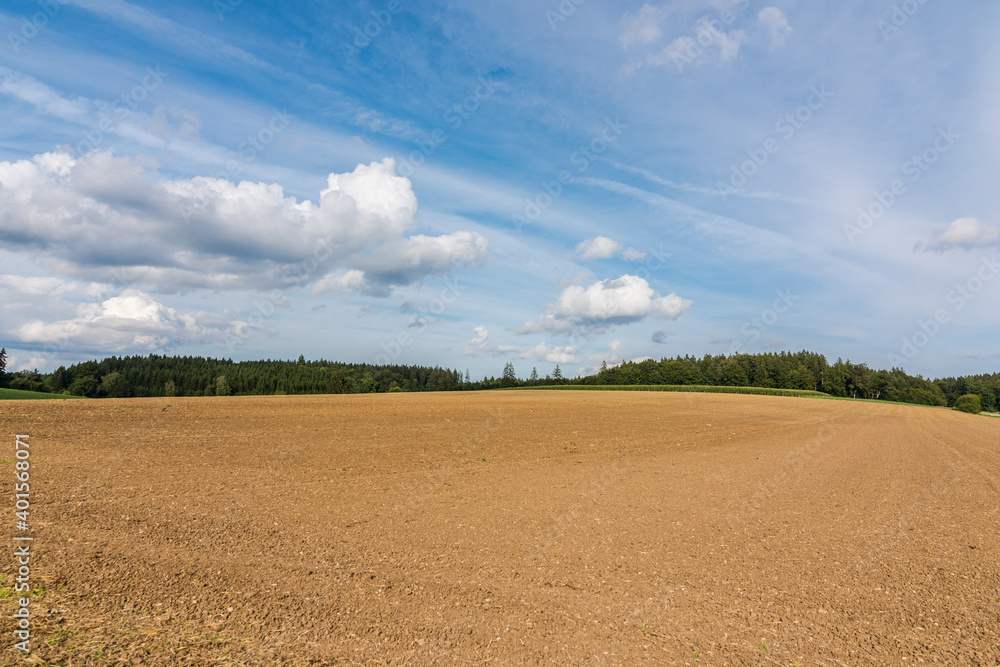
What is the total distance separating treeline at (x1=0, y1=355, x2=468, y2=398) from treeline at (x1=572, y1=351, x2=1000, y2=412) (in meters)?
73.4

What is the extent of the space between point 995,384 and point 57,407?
9113 inches

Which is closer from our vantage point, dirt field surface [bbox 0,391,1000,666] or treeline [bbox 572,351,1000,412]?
dirt field surface [bbox 0,391,1000,666]

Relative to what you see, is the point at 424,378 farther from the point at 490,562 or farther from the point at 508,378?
the point at 490,562

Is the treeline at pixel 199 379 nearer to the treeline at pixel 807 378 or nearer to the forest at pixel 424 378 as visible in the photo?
the forest at pixel 424 378

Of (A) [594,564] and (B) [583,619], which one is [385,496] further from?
(B) [583,619]

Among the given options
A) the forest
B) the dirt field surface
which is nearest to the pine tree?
the forest

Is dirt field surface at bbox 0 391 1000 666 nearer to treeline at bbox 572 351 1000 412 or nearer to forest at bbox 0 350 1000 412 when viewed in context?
forest at bbox 0 350 1000 412

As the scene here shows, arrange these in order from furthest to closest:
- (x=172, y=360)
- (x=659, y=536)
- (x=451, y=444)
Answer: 1. (x=172, y=360)
2. (x=451, y=444)
3. (x=659, y=536)

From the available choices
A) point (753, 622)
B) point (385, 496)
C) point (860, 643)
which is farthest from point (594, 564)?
point (385, 496)

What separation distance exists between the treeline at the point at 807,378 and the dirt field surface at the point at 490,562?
145m

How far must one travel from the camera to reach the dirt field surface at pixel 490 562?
5488mm

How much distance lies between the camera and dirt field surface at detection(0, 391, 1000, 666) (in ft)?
18.0

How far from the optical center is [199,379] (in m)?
117

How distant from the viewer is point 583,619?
616cm
